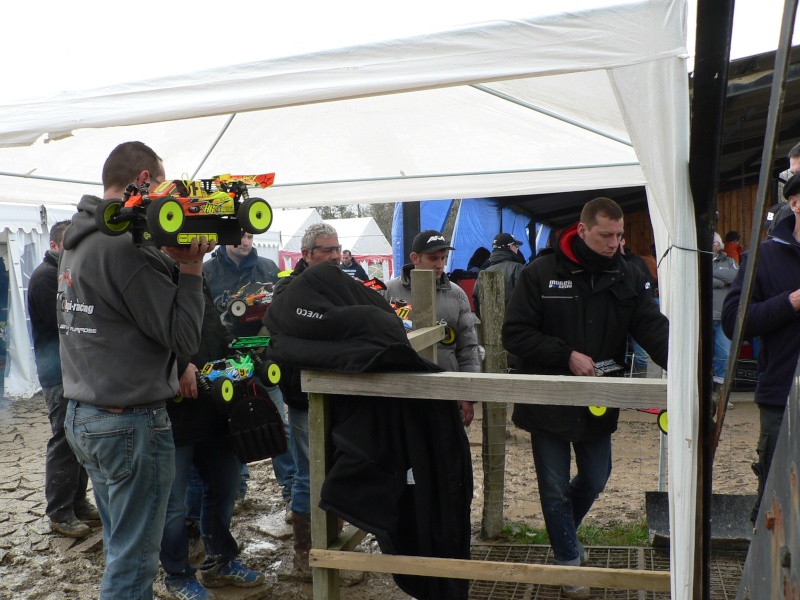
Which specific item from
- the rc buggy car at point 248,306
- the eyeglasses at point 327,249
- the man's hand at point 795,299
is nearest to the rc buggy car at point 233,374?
the rc buggy car at point 248,306

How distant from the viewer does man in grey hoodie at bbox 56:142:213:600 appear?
8.13 ft

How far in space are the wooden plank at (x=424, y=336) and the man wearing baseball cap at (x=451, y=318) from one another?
60cm

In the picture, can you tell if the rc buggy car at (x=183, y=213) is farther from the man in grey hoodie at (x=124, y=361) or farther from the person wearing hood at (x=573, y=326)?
the person wearing hood at (x=573, y=326)

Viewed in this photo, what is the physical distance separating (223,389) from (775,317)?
238 centimetres

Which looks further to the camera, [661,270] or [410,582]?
[661,270]

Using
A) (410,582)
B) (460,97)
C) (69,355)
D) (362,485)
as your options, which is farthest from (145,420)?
(460,97)

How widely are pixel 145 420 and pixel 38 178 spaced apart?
10.8ft

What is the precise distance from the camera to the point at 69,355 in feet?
8.49

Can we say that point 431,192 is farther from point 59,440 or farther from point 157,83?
point 157,83

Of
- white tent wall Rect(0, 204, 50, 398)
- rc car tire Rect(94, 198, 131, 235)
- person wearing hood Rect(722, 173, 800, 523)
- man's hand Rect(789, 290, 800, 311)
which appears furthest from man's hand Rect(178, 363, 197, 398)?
white tent wall Rect(0, 204, 50, 398)

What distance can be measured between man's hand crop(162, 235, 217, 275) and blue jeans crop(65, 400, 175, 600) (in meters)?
0.51

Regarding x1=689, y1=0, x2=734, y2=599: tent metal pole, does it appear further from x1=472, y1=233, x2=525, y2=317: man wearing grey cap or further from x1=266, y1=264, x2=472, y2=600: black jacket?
x1=472, y1=233, x2=525, y2=317: man wearing grey cap

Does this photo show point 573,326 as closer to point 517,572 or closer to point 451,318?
point 451,318

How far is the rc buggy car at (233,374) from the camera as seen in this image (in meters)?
3.31
